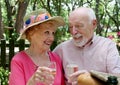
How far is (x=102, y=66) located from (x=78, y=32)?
1.22 ft

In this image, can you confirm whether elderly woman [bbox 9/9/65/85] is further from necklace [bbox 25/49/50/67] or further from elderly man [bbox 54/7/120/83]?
elderly man [bbox 54/7/120/83]

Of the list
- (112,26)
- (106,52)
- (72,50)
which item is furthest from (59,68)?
(112,26)

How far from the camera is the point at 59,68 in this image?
297cm

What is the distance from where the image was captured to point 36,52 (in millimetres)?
2951

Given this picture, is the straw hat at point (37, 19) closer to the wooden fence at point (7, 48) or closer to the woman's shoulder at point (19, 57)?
the woman's shoulder at point (19, 57)

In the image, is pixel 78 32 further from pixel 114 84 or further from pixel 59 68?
pixel 114 84

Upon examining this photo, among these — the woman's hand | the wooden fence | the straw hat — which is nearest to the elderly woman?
the straw hat

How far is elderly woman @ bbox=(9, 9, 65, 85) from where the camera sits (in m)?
2.77

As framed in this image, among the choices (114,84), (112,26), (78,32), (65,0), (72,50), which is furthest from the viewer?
(112,26)

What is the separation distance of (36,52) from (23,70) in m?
0.23

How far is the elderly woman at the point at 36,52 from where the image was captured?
277 centimetres

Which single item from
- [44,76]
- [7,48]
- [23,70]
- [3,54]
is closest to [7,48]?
[7,48]

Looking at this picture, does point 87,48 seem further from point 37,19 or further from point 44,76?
point 44,76

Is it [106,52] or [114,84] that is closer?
[114,84]
